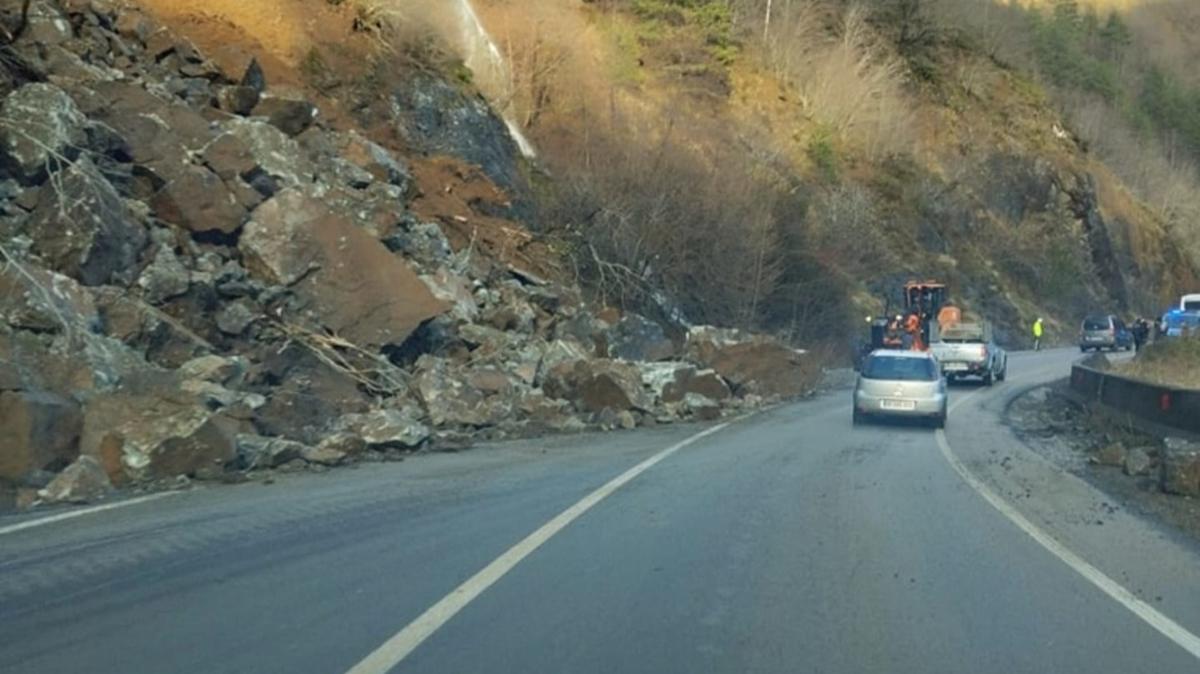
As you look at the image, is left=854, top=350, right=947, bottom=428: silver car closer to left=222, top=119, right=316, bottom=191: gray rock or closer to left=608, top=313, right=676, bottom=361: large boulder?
left=608, top=313, right=676, bottom=361: large boulder

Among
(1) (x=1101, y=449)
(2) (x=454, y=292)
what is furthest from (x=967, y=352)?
(1) (x=1101, y=449)

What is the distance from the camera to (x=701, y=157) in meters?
47.9

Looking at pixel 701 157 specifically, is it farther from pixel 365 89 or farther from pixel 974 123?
pixel 974 123

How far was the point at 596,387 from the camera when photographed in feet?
83.7

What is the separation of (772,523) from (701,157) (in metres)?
36.3

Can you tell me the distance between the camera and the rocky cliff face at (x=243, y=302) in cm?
1605

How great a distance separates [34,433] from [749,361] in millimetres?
22111

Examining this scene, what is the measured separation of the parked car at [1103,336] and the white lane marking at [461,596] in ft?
181

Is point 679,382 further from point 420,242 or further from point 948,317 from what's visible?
point 948,317

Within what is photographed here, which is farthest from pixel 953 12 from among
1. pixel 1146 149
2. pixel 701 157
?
pixel 701 157

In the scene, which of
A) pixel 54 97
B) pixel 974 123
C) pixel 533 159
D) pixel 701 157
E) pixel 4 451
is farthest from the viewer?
pixel 974 123

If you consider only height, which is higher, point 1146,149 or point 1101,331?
point 1146,149

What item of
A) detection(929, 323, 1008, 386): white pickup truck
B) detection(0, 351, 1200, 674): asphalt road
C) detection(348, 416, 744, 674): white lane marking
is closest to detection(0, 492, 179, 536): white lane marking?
detection(0, 351, 1200, 674): asphalt road

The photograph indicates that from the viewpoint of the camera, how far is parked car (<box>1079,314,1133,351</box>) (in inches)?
2542
